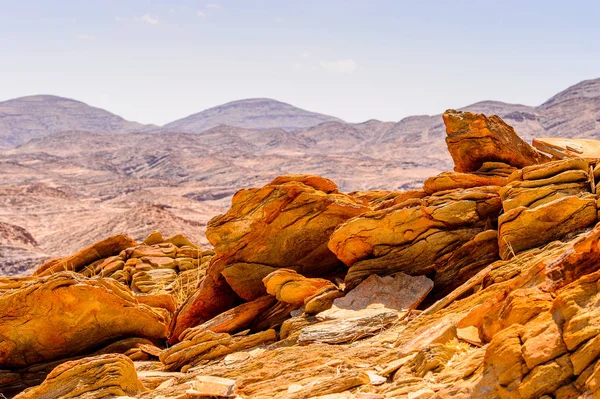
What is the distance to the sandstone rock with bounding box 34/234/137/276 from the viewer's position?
1634 cm

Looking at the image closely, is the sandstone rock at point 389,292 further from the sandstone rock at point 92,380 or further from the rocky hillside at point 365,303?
the sandstone rock at point 92,380

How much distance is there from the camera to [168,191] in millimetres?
87938

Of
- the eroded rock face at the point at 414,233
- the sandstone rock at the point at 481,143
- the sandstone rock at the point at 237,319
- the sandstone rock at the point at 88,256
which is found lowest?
the sandstone rock at the point at 237,319

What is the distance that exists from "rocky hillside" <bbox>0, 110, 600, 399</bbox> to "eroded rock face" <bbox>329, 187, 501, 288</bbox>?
0.08ft

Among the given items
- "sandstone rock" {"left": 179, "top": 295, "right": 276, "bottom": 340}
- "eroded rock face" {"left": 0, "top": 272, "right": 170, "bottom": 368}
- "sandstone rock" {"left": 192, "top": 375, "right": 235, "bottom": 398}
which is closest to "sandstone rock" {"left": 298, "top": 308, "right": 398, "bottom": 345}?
"sandstone rock" {"left": 192, "top": 375, "right": 235, "bottom": 398}

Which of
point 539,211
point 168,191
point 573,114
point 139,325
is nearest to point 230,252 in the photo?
point 139,325

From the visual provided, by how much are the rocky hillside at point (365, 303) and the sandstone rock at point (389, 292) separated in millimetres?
32

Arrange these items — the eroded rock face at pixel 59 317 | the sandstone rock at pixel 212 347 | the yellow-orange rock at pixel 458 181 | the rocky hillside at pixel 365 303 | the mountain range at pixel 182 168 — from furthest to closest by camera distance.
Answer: the mountain range at pixel 182 168 < the yellow-orange rock at pixel 458 181 < the eroded rock face at pixel 59 317 < the sandstone rock at pixel 212 347 < the rocky hillside at pixel 365 303

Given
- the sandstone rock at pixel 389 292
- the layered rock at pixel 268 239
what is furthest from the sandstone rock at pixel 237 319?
the sandstone rock at pixel 389 292

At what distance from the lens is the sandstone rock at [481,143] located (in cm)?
1251

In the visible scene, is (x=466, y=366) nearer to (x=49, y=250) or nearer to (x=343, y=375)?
(x=343, y=375)

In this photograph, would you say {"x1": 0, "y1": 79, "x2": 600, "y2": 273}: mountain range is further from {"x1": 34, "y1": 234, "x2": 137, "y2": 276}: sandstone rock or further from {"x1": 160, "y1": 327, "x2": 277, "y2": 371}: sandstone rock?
{"x1": 160, "y1": 327, "x2": 277, "y2": 371}: sandstone rock

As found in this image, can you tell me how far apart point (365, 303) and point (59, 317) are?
557 cm

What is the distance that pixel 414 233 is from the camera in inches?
421
